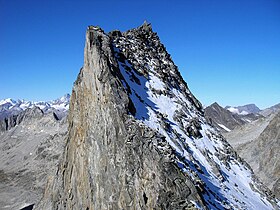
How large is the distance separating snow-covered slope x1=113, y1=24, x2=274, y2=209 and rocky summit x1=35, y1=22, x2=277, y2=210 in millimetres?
121

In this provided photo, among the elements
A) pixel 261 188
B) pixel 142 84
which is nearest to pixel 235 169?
pixel 261 188

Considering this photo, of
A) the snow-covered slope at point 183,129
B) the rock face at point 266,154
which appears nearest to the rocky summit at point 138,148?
the snow-covered slope at point 183,129

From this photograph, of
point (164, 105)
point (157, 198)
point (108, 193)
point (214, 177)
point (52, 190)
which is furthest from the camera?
point (52, 190)

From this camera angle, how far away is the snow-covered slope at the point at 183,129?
24922 mm

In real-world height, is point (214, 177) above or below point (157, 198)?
above

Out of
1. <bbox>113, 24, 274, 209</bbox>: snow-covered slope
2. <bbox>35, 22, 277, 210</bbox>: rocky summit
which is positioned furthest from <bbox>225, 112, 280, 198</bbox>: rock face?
<bbox>35, 22, 277, 210</bbox>: rocky summit

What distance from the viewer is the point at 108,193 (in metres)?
21.7

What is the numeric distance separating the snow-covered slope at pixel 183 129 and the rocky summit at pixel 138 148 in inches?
4.7

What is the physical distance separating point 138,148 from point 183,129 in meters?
11.2

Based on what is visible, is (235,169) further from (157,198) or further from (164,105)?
(157,198)

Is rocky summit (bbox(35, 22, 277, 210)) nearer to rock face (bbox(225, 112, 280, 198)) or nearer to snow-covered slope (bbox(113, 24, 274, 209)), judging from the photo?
snow-covered slope (bbox(113, 24, 274, 209))

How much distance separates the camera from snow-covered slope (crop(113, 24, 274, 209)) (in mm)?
24922

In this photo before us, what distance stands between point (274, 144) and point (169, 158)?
61.7 meters

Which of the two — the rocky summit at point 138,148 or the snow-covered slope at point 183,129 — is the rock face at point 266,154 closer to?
the snow-covered slope at point 183,129
